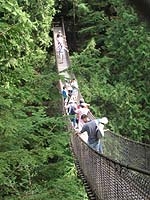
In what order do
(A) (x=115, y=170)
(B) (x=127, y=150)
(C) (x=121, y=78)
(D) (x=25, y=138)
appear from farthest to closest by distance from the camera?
1. (C) (x=121, y=78)
2. (B) (x=127, y=150)
3. (D) (x=25, y=138)
4. (A) (x=115, y=170)

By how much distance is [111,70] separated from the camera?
17.6 metres

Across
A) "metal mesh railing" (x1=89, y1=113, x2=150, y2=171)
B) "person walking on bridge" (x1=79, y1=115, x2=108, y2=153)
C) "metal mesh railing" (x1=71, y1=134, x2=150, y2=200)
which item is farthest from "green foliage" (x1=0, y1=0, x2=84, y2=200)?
"metal mesh railing" (x1=89, y1=113, x2=150, y2=171)

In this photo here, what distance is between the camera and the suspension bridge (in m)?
2.35

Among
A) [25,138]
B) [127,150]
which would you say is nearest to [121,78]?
[127,150]

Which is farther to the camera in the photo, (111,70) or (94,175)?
(111,70)

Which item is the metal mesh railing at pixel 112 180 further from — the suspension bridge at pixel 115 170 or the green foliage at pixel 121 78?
the green foliage at pixel 121 78

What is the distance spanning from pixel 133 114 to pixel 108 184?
11602 mm

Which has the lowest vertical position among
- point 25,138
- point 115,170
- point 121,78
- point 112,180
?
point 112,180

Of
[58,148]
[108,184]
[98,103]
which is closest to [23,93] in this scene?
[58,148]

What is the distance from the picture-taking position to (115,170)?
2.96 meters

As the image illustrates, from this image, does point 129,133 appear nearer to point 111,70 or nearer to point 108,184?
point 111,70

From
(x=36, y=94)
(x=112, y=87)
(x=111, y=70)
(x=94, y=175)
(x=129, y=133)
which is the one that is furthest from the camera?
(x=111, y=70)

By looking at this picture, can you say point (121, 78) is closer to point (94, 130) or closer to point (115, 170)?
point (94, 130)

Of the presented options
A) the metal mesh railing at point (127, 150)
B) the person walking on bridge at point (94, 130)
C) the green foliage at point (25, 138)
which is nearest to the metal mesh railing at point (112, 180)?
the person walking on bridge at point (94, 130)
